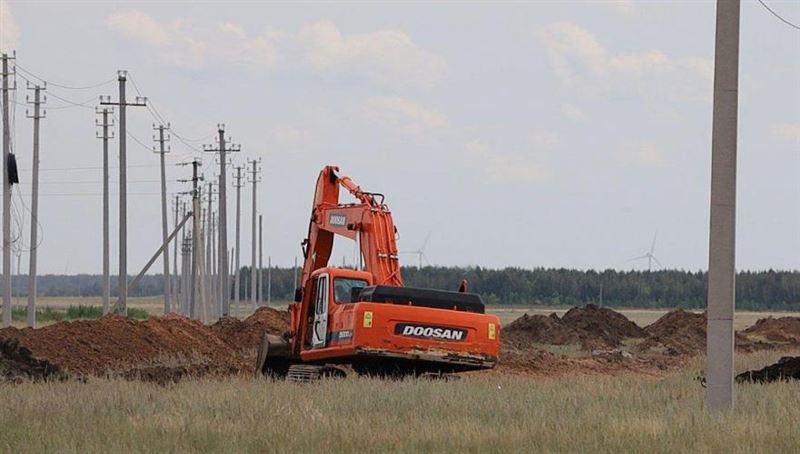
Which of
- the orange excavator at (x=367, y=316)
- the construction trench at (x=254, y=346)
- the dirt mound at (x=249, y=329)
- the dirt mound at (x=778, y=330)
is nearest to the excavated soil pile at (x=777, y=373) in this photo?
the construction trench at (x=254, y=346)

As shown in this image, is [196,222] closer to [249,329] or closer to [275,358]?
[249,329]

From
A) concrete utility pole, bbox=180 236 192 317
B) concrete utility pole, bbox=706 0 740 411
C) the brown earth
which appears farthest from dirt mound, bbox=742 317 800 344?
concrete utility pole, bbox=180 236 192 317

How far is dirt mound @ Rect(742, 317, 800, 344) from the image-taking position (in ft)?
189

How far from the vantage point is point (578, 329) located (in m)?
58.6

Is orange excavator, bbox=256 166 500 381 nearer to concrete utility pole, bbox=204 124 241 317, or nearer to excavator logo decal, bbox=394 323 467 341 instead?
excavator logo decal, bbox=394 323 467 341

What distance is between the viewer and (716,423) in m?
17.6

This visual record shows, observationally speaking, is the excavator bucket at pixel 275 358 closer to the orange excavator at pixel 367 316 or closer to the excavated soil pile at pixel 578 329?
the orange excavator at pixel 367 316

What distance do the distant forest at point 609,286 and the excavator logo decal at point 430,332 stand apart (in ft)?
332

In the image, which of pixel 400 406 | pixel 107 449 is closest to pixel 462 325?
pixel 400 406

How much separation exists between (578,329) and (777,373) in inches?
1210

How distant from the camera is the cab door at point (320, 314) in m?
28.1

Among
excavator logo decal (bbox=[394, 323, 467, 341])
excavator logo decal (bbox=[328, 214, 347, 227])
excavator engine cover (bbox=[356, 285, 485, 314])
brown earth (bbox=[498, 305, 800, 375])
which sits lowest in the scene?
brown earth (bbox=[498, 305, 800, 375])

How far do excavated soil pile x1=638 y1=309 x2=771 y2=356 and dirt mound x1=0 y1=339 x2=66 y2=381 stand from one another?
22.6 metres

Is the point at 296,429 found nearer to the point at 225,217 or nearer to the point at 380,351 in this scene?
the point at 380,351
